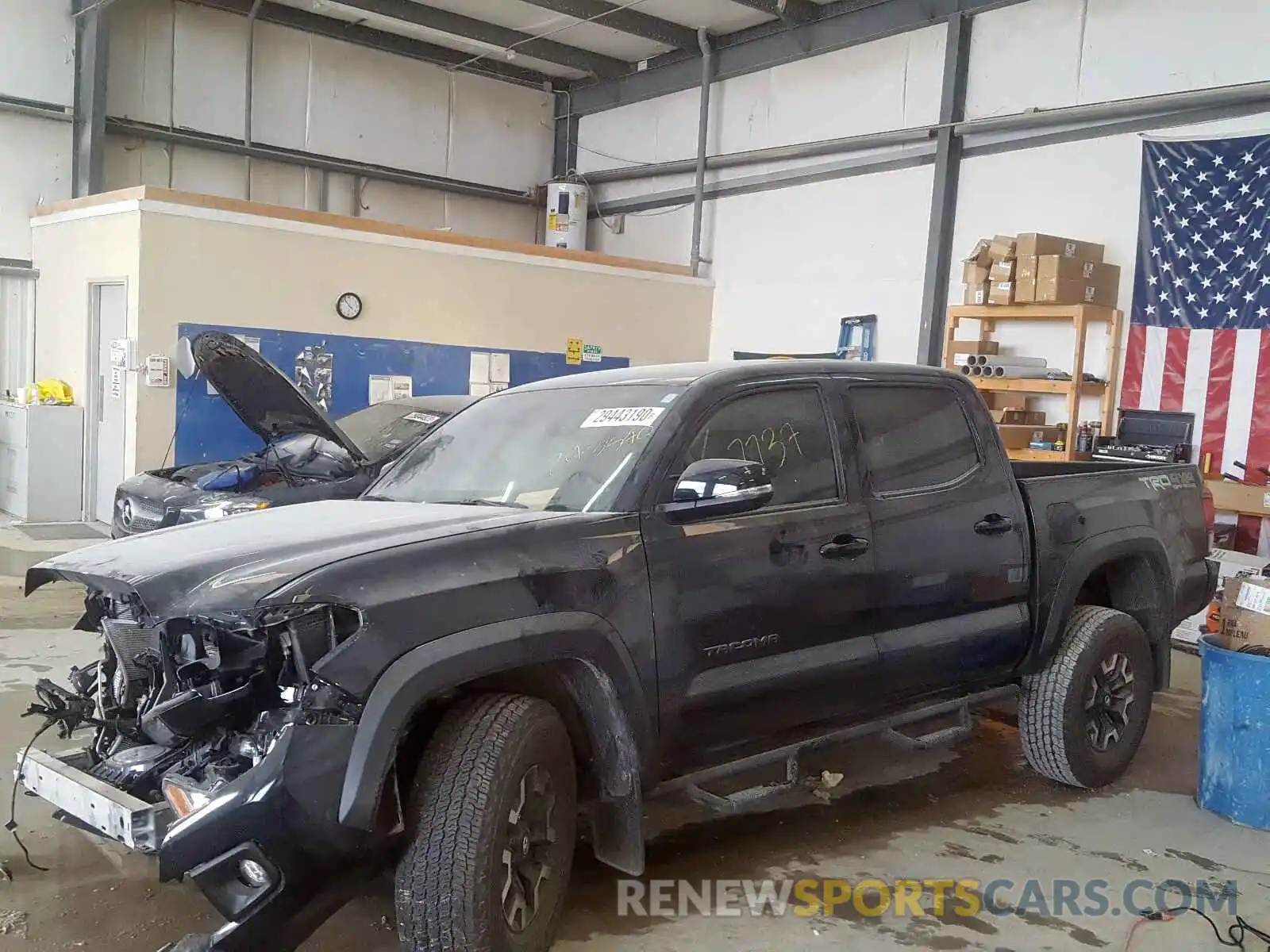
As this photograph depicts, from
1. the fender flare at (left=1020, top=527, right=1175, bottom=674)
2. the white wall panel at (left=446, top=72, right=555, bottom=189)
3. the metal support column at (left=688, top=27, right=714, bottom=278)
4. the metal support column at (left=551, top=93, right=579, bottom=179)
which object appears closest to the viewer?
the fender flare at (left=1020, top=527, right=1175, bottom=674)

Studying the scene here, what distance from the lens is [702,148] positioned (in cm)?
1220

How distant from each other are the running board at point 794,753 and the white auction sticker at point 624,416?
3.44ft

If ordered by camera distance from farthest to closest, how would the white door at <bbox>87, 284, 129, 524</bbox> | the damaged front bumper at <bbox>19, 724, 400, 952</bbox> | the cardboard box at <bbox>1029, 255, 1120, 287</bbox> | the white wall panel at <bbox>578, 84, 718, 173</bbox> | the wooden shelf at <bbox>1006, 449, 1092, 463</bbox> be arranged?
the white wall panel at <bbox>578, 84, 718, 173</bbox> < the white door at <bbox>87, 284, 129, 524</bbox> < the wooden shelf at <bbox>1006, 449, 1092, 463</bbox> < the cardboard box at <bbox>1029, 255, 1120, 287</bbox> < the damaged front bumper at <bbox>19, 724, 400, 952</bbox>

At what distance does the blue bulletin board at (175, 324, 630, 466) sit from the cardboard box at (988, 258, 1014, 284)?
3470mm

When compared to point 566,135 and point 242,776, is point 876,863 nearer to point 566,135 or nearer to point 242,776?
point 242,776

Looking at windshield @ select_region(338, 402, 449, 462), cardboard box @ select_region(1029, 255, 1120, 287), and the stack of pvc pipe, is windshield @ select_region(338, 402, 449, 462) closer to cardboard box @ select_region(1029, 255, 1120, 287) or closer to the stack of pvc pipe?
the stack of pvc pipe

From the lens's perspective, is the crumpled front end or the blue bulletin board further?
the blue bulletin board

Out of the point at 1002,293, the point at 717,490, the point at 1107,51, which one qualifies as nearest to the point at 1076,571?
the point at 717,490

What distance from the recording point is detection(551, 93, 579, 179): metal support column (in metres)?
14.3

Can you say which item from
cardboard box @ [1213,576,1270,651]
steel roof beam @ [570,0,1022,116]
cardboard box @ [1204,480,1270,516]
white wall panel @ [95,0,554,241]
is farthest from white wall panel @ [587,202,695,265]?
cardboard box @ [1213,576,1270,651]

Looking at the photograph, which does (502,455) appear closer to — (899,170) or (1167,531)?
(1167,531)

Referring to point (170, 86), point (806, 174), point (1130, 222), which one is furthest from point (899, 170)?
point (170, 86)

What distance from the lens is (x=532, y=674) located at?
292 cm

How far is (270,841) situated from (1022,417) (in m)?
7.49
